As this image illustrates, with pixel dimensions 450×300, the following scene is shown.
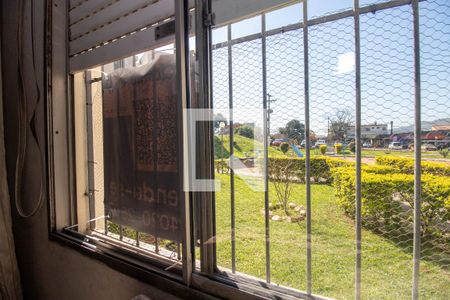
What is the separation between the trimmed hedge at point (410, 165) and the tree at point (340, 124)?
122mm

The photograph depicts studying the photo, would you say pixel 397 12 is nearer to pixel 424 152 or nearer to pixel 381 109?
pixel 381 109

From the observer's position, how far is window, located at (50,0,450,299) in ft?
2.30

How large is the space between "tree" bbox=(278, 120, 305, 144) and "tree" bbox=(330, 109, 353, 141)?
92 mm

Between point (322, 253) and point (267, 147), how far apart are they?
39 cm

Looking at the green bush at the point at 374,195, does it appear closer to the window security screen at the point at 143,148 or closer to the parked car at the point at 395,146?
the parked car at the point at 395,146

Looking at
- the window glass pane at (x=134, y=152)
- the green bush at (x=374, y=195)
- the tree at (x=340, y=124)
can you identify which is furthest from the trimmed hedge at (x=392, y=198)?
the window glass pane at (x=134, y=152)

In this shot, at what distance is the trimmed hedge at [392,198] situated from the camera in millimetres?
648

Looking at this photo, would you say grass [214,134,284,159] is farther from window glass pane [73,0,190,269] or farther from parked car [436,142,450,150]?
parked car [436,142,450,150]

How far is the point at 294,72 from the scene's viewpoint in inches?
33.1

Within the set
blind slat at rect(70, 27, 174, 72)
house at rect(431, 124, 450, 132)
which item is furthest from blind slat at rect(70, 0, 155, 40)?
house at rect(431, 124, 450, 132)

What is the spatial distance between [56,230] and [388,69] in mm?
1742

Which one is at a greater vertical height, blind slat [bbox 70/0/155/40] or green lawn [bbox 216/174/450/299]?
blind slat [bbox 70/0/155/40]

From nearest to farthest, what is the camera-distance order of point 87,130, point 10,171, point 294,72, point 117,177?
point 294,72
point 117,177
point 87,130
point 10,171

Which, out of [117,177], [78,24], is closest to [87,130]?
[117,177]
